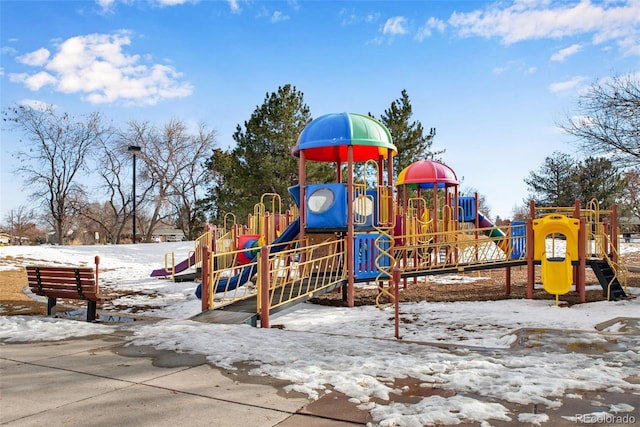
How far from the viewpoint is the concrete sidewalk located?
11.6ft

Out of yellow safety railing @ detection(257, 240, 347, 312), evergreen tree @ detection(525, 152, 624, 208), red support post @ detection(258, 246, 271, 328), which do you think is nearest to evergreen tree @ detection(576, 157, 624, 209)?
evergreen tree @ detection(525, 152, 624, 208)

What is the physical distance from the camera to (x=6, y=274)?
16.3 meters

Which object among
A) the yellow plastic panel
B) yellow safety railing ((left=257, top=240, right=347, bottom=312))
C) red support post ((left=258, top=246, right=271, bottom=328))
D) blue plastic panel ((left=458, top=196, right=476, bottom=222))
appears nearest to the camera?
red support post ((left=258, top=246, right=271, bottom=328))

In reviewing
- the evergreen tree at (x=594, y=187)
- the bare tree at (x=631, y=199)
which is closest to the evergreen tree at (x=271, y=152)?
the evergreen tree at (x=594, y=187)

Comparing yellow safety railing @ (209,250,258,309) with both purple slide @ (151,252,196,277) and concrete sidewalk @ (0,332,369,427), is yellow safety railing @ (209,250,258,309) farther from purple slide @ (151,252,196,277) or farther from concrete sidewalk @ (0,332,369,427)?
concrete sidewalk @ (0,332,369,427)

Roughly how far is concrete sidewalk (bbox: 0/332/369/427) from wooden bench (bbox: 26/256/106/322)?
253 centimetres

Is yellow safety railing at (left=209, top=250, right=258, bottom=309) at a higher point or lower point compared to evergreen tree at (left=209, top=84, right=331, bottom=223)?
lower

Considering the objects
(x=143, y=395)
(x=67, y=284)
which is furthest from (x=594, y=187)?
(x=143, y=395)

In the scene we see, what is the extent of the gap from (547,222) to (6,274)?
17132mm

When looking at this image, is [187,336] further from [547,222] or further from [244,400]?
[547,222]

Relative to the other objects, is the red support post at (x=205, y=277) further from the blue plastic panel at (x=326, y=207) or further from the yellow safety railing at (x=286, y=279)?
the blue plastic panel at (x=326, y=207)

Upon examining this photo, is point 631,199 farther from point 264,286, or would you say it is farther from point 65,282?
point 65,282

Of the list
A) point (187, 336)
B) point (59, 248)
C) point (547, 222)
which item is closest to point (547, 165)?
point (547, 222)

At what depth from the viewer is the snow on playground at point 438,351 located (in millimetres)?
3838
